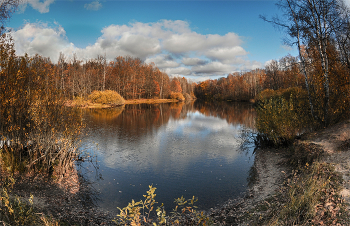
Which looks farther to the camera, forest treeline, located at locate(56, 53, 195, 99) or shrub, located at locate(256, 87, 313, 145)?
forest treeline, located at locate(56, 53, 195, 99)

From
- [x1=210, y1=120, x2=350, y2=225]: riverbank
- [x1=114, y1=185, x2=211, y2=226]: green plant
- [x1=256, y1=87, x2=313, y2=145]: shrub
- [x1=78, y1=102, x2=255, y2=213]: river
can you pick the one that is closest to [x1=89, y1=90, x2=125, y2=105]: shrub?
[x1=78, y1=102, x2=255, y2=213]: river

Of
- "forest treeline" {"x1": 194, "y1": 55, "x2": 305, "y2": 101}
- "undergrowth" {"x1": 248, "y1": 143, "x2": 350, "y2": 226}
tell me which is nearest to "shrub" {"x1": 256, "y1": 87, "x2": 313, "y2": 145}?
"undergrowth" {"x1": 248, "y1": 143, "x2": 350, "y2": 226}

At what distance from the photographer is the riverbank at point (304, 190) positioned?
480 centimetres

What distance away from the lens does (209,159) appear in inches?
491

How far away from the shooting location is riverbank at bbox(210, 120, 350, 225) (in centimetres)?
480

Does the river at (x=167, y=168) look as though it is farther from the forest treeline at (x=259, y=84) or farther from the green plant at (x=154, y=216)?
the forest treeline at (x=259, y=84)

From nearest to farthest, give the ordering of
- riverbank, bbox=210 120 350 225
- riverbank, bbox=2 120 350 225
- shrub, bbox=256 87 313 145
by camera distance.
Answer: riverbank, bbox=210 120 350 225 → riverbank, bbox=2 120 350 225 → shrub, bbox=256 87 313 145

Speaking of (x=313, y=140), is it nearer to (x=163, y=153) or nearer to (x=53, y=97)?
(x=163, y=153)

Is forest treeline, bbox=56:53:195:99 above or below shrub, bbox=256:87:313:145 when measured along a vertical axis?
above

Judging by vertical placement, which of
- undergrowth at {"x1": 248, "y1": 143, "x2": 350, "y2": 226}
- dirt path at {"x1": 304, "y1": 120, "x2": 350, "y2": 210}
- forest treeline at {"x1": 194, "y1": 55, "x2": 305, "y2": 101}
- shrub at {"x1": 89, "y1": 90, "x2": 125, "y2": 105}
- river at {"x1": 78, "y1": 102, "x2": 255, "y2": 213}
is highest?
forest treeline at {"x1": 194, "y1": 55, "x2": 305, "y2": 101}

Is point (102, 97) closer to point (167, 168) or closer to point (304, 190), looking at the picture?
point (167, 168)

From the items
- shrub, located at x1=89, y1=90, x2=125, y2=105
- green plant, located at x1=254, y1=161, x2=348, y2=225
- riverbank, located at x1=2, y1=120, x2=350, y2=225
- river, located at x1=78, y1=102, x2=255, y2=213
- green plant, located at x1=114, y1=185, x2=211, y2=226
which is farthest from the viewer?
shrub, located at x1=89, y1=90, x2=125, y2=105

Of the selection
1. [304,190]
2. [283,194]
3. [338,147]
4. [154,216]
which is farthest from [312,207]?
[338,147]

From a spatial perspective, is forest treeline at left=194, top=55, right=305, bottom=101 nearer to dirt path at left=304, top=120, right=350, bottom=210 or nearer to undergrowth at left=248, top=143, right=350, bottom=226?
dirt path at left=304, top=120, right=350, bottom=210
